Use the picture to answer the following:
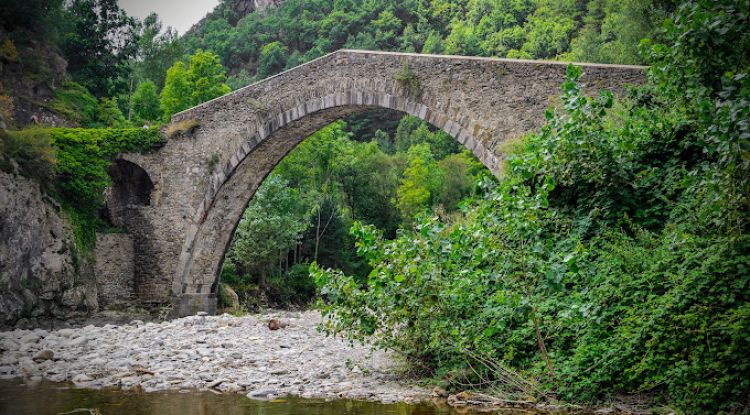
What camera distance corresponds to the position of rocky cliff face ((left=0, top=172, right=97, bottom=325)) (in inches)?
559

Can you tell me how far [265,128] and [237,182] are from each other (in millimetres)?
2187

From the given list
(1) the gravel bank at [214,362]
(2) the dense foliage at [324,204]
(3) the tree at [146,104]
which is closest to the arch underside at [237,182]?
(2) the dense foliage at [324,204]

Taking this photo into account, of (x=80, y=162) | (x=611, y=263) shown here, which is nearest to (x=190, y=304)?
(x=80, y=162)

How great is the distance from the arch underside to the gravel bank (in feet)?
19.0

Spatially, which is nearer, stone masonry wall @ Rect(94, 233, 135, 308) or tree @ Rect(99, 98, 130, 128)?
stone masonry wall @ Rect(94, 233, 135, 308)

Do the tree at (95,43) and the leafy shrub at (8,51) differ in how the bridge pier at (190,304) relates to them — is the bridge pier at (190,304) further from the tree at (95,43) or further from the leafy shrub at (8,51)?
the tree at (95,43)

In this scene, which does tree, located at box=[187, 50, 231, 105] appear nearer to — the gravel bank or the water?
the gravel bank

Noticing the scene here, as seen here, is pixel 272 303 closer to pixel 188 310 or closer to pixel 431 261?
pixel 188 310

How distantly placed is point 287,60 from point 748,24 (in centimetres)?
4972

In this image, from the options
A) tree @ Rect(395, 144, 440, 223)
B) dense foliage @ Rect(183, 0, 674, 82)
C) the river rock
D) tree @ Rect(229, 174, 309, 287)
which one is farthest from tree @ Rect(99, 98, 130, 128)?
dense foliage @ Rect(183, 0, 674, 82)

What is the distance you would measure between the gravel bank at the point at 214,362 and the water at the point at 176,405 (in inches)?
11.1

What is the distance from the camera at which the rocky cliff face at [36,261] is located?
14.2m

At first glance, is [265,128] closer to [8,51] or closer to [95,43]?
[8,51]

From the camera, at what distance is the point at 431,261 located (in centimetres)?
688
